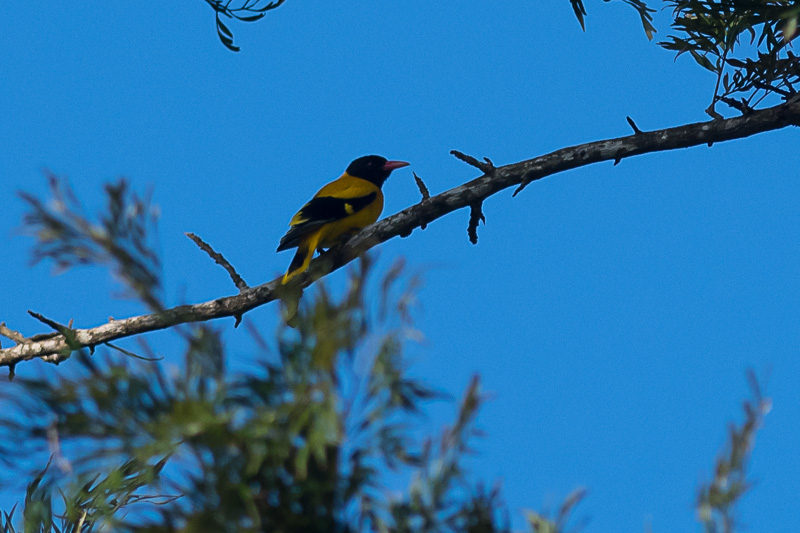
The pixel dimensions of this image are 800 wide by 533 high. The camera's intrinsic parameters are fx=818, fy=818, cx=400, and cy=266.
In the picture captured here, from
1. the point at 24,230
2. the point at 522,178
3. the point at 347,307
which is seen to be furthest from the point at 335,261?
the point at 347,307

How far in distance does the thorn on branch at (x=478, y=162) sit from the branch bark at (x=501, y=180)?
4 cm

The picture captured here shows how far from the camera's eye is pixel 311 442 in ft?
5.61

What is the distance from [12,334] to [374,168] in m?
3.43

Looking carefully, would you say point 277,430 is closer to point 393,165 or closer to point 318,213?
point 318,213

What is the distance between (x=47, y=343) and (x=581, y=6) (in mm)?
3528

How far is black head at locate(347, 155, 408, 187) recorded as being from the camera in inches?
285

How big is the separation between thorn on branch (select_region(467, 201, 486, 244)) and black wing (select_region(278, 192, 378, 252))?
1116 millimetres

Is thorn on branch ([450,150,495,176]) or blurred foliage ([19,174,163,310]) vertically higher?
thorn on branch ([450,150,495,176])

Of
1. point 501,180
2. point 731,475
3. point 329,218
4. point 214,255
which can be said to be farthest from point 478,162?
point 731,475

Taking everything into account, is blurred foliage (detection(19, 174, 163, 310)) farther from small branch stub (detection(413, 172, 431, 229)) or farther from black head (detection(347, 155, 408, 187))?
black head (detection(347, 155, 408, 187))

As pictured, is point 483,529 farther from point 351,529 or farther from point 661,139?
point 661,139

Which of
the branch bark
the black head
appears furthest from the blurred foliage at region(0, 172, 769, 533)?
the black head

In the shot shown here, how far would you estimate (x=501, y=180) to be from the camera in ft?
14.6

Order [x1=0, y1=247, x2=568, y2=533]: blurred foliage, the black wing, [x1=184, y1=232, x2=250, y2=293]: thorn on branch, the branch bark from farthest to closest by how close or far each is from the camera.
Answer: the black wing < [x1=184, y1=232, x2=250, y2=293]: thorn on branch < the branch bark < [x1=0, y1=247, x2=568, y2=533]: blurred foliage
